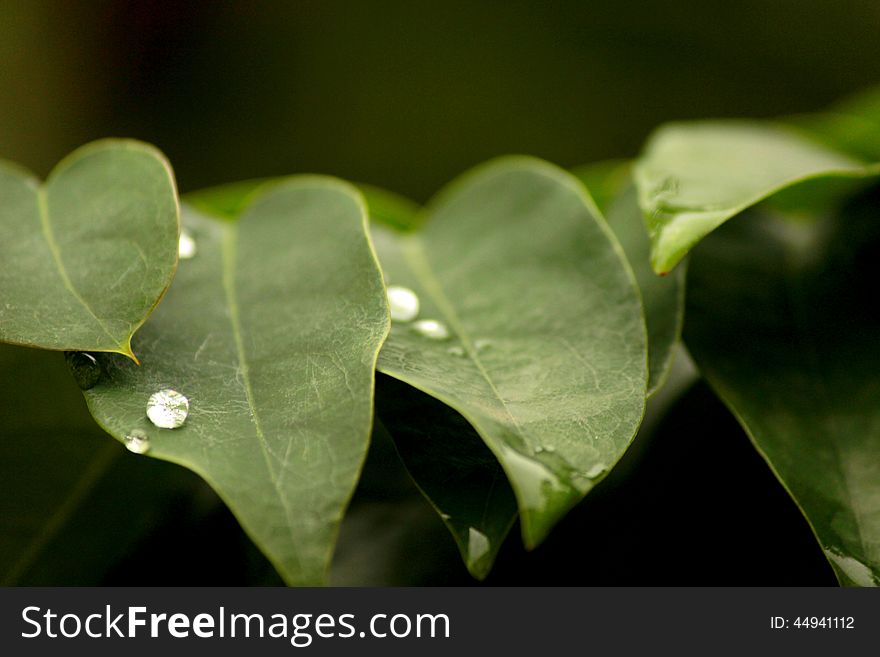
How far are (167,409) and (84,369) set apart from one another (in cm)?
4

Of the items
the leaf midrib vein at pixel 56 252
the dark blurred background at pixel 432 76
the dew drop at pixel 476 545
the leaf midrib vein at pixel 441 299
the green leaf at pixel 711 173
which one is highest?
the green leaf at pixel 711 173

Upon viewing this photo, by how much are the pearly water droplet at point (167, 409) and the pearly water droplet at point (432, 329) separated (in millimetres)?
117

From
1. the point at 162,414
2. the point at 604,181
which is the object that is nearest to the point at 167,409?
the point at 162,414

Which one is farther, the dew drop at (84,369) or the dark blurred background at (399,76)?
the dark blurred background at (399,76)

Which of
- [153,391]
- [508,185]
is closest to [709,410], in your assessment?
[508,185]

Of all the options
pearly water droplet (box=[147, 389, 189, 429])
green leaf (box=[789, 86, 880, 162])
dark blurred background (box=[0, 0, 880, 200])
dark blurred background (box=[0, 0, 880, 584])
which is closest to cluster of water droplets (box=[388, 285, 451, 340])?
pearly water droplet (box=[147, 389, 189, 429])

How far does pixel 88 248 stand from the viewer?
1.21ft

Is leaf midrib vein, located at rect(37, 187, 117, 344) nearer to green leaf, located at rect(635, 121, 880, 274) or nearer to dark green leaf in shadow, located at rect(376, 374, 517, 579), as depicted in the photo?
dark green leaf in shadow, located at rect(376, 374, 517, 579)

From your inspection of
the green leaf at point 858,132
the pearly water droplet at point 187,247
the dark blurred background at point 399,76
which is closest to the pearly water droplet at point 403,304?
the pearly water droplet at point 187,247

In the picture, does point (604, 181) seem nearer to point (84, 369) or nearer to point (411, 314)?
point (411, 314)

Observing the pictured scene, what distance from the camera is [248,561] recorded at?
43cm

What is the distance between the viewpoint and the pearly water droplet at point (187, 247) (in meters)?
0.42

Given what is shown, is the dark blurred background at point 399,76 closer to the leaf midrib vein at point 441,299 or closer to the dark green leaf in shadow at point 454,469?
the leaf midrib vein at point 441,299

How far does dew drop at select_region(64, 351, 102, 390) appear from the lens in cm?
31
